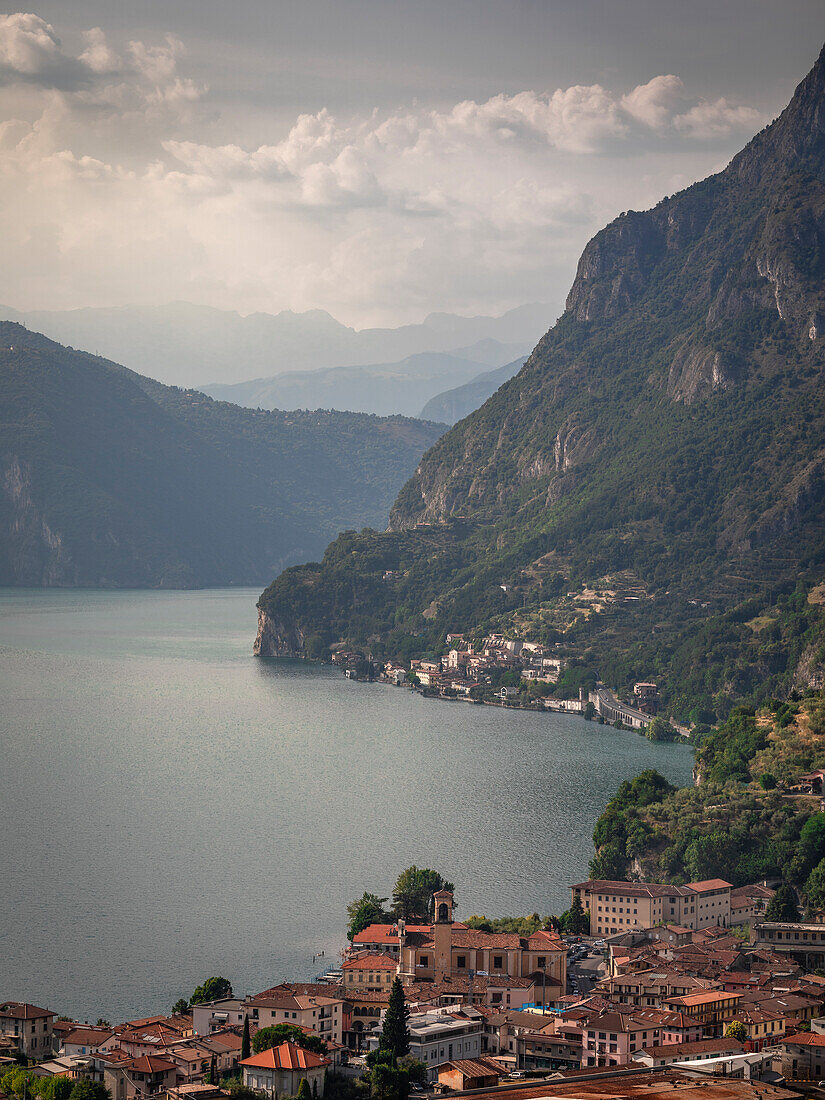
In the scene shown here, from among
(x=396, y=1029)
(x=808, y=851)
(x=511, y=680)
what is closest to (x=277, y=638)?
(x=511, y=680)

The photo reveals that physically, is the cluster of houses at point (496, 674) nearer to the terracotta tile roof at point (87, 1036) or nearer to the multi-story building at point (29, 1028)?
the multi-story building at point (29, 1028)

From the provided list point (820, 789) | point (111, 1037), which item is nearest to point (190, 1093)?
point (111, 1037)

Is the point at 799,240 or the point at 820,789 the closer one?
the point at 820,789

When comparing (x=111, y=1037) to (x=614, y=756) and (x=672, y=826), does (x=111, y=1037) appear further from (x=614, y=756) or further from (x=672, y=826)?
(x=614, y=756)

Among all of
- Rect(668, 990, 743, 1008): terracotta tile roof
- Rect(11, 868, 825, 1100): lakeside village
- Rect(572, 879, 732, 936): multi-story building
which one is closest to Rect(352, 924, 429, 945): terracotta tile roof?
Rect(11, 868, 825, 1100): lakeside village

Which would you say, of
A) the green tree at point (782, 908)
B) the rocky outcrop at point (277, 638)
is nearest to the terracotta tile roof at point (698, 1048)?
the green tree at point (782, 908)

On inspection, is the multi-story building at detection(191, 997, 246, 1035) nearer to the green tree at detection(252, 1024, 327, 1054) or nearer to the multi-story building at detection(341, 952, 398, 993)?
the green tree at detection(252, 1024, 327, 1054)

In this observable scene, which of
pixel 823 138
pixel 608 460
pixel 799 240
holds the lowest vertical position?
pixel 608 460
